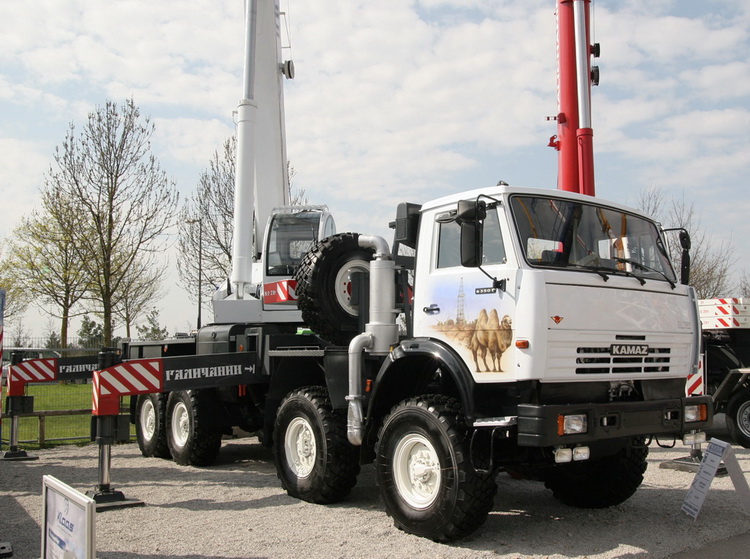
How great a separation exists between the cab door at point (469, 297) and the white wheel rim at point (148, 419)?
5.87 meters

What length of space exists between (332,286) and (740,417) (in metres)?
7.76

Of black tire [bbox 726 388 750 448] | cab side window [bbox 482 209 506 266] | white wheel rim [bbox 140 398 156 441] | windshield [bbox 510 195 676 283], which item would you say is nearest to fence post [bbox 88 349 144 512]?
white wheel rim [bbox 140 398 156 441]

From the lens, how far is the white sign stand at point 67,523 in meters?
3.72

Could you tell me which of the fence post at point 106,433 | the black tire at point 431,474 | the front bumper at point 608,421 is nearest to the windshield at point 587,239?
the front bumper at point 608,421

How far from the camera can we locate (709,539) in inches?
237

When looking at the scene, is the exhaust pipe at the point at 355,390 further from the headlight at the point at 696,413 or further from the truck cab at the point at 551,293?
the headlight at the point at 696,413

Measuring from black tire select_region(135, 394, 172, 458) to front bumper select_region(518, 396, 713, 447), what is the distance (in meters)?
6.45

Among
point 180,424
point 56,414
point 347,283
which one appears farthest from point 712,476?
point 56,414

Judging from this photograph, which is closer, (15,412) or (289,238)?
(15,412)

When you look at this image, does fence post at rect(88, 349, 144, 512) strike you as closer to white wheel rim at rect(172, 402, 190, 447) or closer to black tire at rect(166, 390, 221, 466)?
black tire at rect(166, 390, 221, 466)

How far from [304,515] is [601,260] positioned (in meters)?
3.58

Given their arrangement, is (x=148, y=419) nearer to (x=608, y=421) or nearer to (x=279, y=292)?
(x=279, y=292)

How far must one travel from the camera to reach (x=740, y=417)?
1158 cm

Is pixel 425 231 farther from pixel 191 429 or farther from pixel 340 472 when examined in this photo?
pixel 191 429
